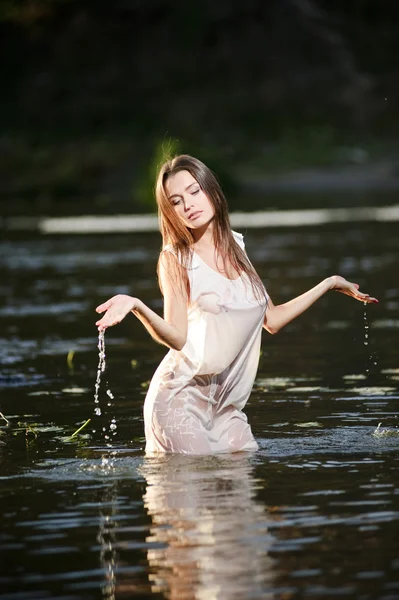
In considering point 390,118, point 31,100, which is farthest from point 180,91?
point 390,118

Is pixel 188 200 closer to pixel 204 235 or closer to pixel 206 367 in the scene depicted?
pixel 204 235

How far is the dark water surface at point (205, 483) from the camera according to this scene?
7.34 m

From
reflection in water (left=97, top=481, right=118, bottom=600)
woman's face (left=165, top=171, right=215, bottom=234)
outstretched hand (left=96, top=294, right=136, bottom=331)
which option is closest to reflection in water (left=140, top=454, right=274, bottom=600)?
reflection in water (left=97, top=481, right=118, bottom=600)

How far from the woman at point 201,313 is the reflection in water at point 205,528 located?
0.73ft

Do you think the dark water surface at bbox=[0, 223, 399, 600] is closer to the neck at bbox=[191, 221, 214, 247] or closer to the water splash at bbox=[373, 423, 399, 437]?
the water splash at bbox=[373, 423, 399, 437]

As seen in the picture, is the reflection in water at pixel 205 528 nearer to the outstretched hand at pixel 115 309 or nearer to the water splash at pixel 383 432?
the outstretched hand at pixel 115 309

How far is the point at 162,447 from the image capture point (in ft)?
31.9

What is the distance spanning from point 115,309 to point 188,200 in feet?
3.36

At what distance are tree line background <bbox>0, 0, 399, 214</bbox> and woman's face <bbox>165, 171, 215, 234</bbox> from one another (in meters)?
48.6

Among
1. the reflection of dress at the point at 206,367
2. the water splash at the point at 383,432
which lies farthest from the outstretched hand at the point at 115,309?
the water splash at the point at 383,432

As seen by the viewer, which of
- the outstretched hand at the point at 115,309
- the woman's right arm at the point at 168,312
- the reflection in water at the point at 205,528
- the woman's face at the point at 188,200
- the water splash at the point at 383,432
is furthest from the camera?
the water splash at the point at 383,432

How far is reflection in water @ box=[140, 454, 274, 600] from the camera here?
718cm

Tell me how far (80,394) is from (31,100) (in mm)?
75995

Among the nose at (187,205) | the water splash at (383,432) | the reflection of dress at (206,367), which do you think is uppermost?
the nose at (187,205)
